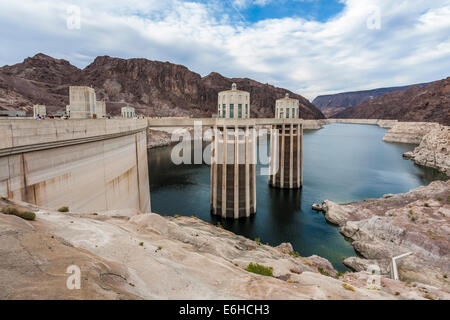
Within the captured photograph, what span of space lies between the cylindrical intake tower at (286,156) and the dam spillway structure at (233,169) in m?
12.4

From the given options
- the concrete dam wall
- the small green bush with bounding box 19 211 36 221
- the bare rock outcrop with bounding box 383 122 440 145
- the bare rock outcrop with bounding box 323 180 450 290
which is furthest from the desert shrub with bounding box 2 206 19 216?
the bare rock outcrop with bounding box 383 122 440 145

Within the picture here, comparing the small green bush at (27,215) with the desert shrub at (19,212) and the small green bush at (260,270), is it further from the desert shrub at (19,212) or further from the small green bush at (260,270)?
the small green bush at (260,270)

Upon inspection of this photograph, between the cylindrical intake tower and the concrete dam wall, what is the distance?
26275mm

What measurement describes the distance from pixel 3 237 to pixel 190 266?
4.45m

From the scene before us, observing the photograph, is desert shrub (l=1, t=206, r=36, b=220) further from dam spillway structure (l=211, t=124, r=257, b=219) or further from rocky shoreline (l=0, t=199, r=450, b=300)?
dam spillway structure (l=211, t=124, r=257, b=219)

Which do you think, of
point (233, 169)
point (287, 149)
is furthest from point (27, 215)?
point (287, 149)

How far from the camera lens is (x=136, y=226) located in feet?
31.8

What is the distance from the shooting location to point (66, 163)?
11023 millimetres

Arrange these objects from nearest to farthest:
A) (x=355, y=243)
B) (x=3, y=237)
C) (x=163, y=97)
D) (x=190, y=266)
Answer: (x=3, y=237) → (x=190, y=266) → (x=355, y=243) → (x=163, y=97)

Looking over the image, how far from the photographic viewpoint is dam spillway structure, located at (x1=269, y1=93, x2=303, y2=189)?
1506 inches

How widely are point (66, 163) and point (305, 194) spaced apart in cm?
3254

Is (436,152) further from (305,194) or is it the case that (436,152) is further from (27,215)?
(27,215)
